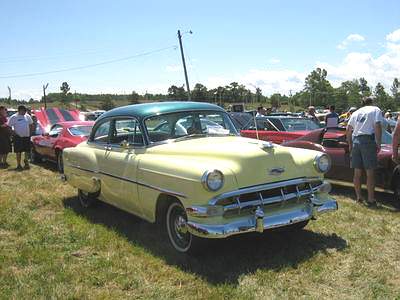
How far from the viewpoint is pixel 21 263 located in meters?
5.02

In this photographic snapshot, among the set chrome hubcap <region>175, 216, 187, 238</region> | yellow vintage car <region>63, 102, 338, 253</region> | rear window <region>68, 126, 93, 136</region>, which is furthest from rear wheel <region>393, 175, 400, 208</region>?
rear window <region>68, 126, 93, 136</region>

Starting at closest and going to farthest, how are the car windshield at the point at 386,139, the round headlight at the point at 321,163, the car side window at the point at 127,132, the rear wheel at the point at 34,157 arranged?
the round headlight at the point at 321,163, the car side window at the point at 127,132, the car windshield at the point at 386,139, the rear wheel at the point at 34,157

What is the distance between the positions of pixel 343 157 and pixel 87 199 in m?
4.43

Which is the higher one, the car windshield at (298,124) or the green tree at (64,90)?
the green tree at (64,90)

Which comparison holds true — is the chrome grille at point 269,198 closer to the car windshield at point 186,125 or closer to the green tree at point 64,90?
the car windshield at point 186,125

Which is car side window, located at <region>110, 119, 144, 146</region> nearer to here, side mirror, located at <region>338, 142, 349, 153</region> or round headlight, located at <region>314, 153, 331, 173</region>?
round headlight, located at <region>314, 153, 331, 173</region>

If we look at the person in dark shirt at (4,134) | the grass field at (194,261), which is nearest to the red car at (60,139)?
the person in dark shirt at (4,134)

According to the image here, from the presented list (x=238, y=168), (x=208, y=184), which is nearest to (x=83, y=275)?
(x=208, y=184)

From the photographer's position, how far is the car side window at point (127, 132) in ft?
19.4

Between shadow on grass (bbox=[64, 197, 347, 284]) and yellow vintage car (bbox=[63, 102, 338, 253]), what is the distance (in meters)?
0.19

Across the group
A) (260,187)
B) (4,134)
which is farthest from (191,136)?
(4,134)

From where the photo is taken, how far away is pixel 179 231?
5.06 m

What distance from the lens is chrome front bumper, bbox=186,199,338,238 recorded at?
14.7 ft

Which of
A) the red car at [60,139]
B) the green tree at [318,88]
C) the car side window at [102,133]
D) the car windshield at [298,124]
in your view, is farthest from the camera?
the green tree at [318,88]
